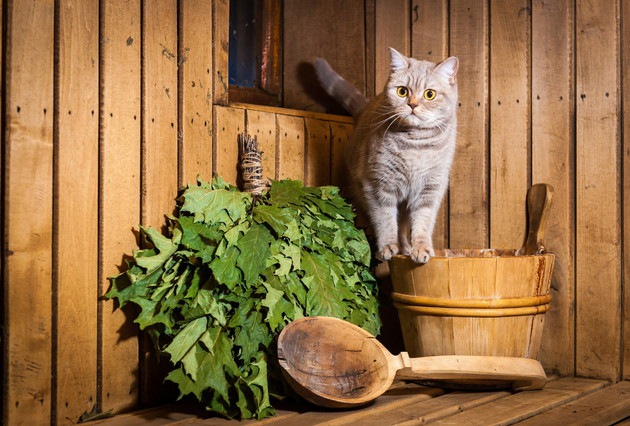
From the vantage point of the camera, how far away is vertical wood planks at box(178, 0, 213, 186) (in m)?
2.18

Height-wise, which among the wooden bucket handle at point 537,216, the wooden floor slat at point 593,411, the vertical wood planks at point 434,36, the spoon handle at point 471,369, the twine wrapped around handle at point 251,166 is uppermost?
the vertical wood planks at point 434,36

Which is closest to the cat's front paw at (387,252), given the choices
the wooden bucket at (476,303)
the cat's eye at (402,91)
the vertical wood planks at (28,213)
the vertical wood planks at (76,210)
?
the wooden bucket at (476,303)

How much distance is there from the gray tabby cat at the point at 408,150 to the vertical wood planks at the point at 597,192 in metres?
0.51

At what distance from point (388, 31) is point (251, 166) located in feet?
3.30

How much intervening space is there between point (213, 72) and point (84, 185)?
2.20ft

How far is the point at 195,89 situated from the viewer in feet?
7.28

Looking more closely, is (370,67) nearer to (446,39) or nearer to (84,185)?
(446,39)

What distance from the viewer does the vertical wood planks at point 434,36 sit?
2.64 meters

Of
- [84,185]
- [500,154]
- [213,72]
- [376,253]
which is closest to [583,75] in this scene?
[500,154]

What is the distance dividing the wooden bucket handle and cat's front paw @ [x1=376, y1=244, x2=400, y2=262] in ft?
1.68

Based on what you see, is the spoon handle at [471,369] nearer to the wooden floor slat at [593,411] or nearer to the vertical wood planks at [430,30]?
the wooden floor slat at [593,411]

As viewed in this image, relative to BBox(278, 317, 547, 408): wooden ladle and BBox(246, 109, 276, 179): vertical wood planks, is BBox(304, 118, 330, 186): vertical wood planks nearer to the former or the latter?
BBox(246, 109, 276, 179): vertical wood planks

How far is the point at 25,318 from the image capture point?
5.86 feet

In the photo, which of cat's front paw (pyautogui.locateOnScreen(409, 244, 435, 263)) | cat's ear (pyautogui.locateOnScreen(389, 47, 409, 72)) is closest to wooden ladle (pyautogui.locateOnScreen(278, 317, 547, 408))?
cat's front paw (pyautogui.locateOnScreen(409, 244, 435, 263))
